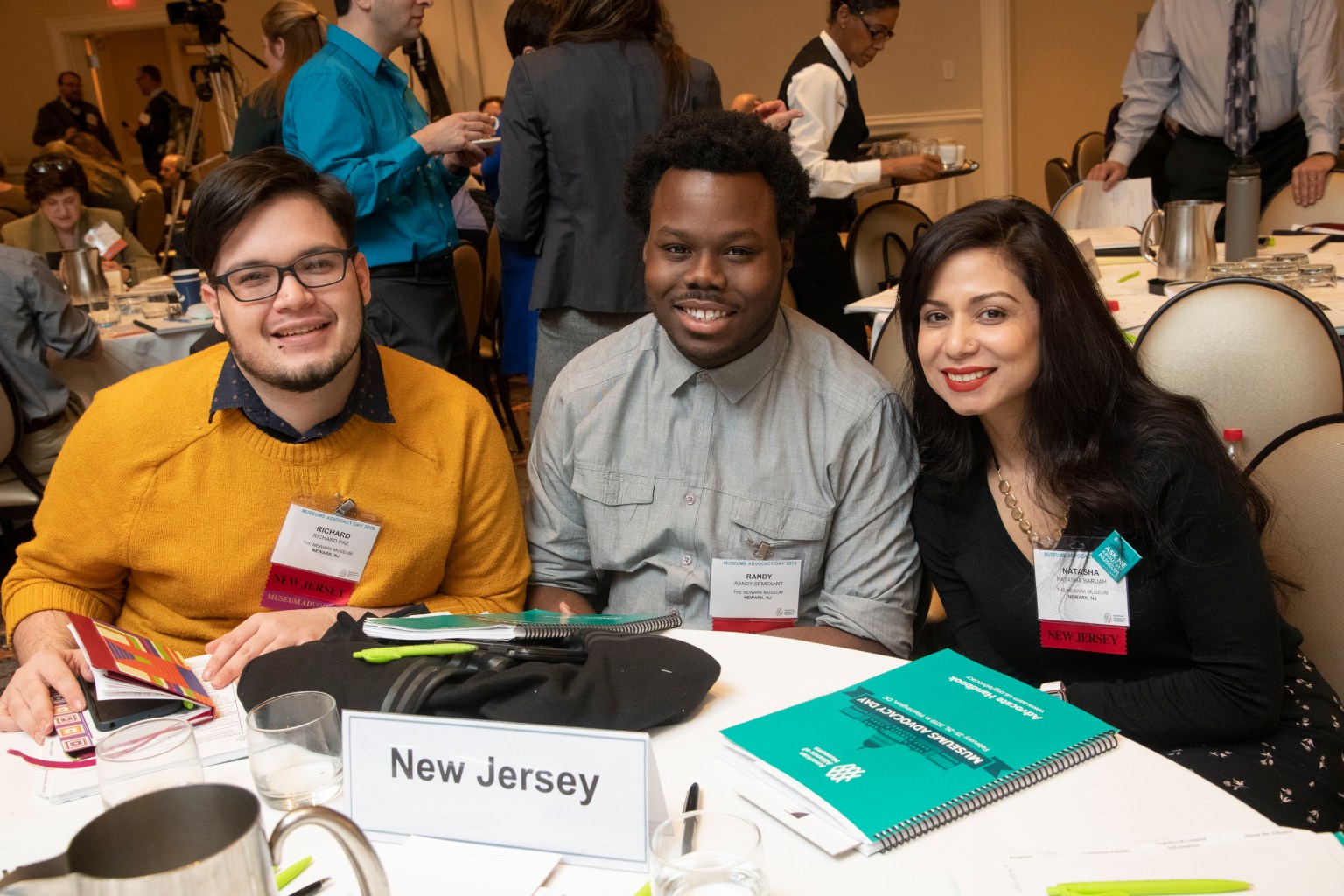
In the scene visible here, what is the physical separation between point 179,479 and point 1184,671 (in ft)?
4.83

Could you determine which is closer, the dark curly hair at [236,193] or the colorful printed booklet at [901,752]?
the colorful printed booklet at [901,752]

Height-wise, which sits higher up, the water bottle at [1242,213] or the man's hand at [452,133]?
the man's hand at [452,133]

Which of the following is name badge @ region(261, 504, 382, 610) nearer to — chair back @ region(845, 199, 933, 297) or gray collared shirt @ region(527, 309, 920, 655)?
gray collared shirt @ region(527, 309, 920, 655)

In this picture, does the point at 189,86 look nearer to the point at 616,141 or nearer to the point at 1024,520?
the point at 616,141

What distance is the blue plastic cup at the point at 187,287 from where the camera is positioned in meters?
4.24

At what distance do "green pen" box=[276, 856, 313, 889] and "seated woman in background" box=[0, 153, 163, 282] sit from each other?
186 inches

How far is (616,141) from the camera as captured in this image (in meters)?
2.97

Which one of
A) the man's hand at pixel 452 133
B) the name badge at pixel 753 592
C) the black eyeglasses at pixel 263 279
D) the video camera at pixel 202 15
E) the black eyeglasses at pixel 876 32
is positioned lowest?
the name badge at pixel 753 592

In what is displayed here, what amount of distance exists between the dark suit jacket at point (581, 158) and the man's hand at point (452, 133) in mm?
146

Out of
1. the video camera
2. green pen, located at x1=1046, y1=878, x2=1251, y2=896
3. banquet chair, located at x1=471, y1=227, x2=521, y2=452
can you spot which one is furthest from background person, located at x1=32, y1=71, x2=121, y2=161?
green pen, located at x1=1046, y1=878, x2=1251, y2=896

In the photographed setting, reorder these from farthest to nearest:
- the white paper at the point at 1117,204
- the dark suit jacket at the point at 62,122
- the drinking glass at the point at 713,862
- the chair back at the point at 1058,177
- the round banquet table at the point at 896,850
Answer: the dark suit jacket at the point at 62,122
the chair back at the point at 1058,177
the white paper at the point at 1117,204
the round banquet table at the point at 896,850
the drinking glass at the point at 713,862

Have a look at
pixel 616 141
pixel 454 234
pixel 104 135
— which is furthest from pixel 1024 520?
pixel 104 135

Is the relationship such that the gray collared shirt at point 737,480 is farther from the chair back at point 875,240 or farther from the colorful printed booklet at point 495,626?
the chair back at point 875,240

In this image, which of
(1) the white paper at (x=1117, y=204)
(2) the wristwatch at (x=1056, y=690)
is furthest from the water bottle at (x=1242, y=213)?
(2) the wristwatch at (x=1056, y=690)
